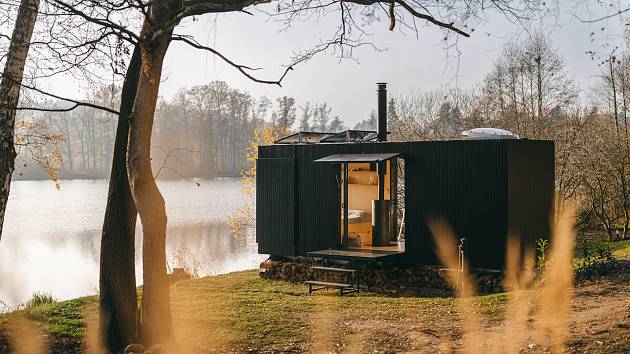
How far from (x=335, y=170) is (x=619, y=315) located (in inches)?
243

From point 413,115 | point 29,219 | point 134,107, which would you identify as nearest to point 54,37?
point 134,107

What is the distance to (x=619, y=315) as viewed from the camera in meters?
6.19

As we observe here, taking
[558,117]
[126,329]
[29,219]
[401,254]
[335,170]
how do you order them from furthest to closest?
[29,219] → [558,117] → [335,170] → [401,254] → [126,329]

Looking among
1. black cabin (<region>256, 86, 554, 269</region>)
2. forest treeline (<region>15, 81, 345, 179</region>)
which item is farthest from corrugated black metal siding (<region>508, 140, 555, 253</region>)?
forest treeline (<region>15, 81, 345, 179</region>)

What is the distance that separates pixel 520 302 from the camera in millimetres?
7801

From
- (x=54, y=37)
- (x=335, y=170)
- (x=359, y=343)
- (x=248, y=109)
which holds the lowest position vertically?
(x=359, y=343)

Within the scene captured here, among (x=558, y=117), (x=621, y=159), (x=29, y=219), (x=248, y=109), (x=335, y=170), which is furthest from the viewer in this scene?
(x=248, y=109)

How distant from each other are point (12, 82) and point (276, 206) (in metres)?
6.13

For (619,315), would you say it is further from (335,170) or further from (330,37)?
(335,170)

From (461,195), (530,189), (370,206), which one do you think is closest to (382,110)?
(370,206)

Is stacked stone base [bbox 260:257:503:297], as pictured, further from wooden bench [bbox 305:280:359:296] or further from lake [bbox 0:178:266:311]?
lake [bbox 0:178:266:311]

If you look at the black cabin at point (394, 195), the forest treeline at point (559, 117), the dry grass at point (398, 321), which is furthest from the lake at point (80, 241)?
the forest treeline at point (559, 117)

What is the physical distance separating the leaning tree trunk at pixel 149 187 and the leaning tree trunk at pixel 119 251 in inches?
20.7

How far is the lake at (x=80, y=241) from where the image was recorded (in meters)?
16.6
